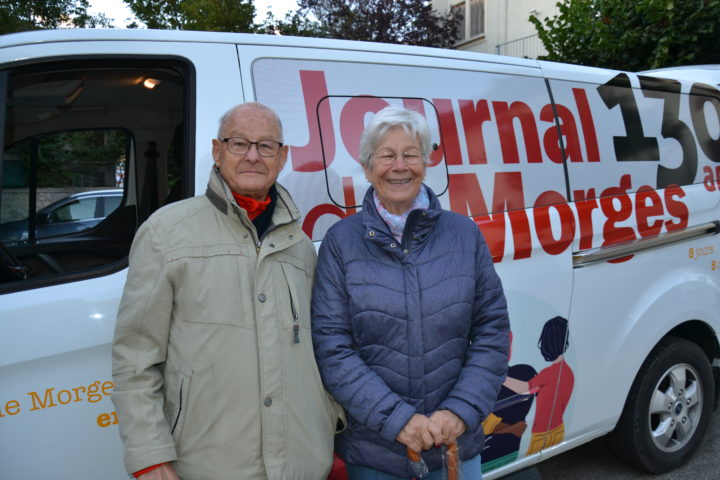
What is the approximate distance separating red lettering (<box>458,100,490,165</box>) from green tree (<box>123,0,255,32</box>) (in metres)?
12.1

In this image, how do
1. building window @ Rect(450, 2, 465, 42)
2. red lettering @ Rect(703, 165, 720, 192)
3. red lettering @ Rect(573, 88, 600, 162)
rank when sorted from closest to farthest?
red lettering @ Rect(573, 88, 600, 162) → red lettering @ Rect(703, 165, 720, 192) → building window @ Rect(450, 2, 465, 42)

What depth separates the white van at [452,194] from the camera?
1.70m

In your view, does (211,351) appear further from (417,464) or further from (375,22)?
(375,22)

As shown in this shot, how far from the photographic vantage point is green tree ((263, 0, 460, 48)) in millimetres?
15719

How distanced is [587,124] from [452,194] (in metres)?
0.88

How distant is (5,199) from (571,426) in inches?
93.4

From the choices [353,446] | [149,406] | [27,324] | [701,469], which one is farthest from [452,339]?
[701,469]

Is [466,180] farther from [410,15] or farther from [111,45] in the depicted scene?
[410,15]

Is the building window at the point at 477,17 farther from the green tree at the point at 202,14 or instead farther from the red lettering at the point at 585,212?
the red lettering at the point at 585,212

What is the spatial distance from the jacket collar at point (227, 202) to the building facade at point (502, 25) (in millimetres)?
14452

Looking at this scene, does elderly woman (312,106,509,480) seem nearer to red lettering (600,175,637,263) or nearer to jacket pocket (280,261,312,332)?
jacket pocket (280,261,312,332)

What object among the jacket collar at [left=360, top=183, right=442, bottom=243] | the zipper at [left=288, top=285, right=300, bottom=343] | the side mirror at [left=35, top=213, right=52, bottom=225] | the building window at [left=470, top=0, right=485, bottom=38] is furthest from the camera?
the building window at [left=470, top=0, right=485, bottom=38]

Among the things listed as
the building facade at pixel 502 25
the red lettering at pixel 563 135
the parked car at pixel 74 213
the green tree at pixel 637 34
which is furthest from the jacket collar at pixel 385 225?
the building facade at pixel 502 25

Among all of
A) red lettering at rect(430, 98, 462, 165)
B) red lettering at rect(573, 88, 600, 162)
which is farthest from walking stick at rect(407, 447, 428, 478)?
red lettering at rect(573, 88, 600, 162)
